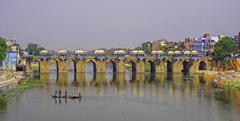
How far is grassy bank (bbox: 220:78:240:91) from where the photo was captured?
68.5 metres

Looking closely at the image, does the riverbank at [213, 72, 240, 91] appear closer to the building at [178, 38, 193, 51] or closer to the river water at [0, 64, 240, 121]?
the river water at [0, 64, 240, 121]

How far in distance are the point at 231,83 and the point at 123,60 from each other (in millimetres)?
48898

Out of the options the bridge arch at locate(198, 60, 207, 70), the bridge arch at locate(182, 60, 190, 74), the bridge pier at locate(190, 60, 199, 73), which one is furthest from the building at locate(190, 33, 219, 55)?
the bridge pier at locate(190, 60, 199, 73)

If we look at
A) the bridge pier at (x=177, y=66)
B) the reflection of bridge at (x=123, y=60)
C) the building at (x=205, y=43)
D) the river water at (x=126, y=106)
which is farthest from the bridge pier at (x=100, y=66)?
the river water at (x=126, y=106)

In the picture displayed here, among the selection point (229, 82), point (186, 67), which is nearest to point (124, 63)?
point (186, 67)

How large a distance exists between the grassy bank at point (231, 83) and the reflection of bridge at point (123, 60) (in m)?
40.8

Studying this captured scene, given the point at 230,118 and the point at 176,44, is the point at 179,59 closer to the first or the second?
the point at 176,44

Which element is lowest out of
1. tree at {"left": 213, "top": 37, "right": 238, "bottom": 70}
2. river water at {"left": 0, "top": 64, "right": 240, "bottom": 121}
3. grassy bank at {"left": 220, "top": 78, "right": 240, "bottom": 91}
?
river water at {"left": 0, "top": 64, "right": 240, "bottom": 121}

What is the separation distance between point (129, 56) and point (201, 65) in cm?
2351

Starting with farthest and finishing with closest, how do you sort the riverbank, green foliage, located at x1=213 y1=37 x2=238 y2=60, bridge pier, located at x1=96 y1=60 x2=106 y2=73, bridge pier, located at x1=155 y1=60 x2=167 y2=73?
bridge pier, located at x1=155 y1=60 x2=167 y2=73 < bridge pier, located at x1=96 y1=60 x2=106 y2=73 < green foliage, located at x1=213 y1=37 x2=238 y2=60 < the riverbank

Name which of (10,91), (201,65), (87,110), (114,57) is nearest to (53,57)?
(114,57)

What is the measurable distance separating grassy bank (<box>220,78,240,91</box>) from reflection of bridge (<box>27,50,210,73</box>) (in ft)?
134

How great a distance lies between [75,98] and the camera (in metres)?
54.8

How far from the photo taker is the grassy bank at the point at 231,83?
68.5m
